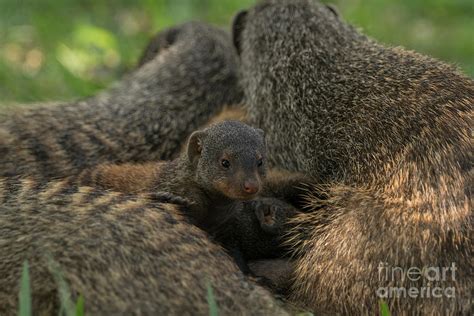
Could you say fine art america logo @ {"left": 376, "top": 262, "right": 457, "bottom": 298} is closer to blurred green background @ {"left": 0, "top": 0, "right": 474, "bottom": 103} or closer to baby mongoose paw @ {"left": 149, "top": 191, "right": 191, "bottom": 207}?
baby mongoose paw @ {"left": 149, "top": 191, "right": 191, "bottom": 207}

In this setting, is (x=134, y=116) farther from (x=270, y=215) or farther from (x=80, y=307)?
(x=80, y=307)

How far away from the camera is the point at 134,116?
4.77m

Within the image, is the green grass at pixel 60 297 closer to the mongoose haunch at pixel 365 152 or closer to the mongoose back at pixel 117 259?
the mongoose back at pixel 117 259

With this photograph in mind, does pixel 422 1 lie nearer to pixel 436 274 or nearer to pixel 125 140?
pixel 125 140

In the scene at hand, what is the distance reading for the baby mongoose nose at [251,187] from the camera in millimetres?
3314

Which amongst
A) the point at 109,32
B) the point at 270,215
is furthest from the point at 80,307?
the point at 109,32

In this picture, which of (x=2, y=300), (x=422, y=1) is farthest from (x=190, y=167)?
(x=422, y=1)

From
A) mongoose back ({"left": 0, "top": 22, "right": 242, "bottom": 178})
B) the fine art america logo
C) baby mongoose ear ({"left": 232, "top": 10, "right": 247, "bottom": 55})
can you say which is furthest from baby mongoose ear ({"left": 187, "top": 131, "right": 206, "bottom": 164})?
baby mongoose ear ({"left": 232, "top": 10, "right": 247, "bottom": 55})

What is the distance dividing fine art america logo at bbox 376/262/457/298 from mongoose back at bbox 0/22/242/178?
187cm

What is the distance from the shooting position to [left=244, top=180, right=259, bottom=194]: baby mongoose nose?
331 cm

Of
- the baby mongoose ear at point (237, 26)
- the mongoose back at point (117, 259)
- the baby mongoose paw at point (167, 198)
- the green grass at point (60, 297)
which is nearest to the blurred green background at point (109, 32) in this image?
the baby mongoose ear at point (237, 26)

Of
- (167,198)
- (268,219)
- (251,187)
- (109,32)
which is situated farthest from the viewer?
(109,32)

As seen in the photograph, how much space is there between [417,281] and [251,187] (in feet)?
2.36

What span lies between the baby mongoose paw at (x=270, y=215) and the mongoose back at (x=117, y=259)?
403mm
